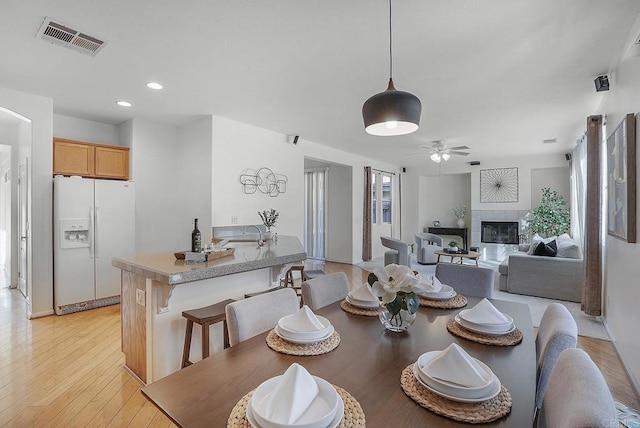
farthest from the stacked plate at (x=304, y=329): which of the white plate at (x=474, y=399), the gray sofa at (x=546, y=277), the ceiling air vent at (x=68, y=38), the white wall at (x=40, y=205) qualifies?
the gray sofa at (x=546, y=277)

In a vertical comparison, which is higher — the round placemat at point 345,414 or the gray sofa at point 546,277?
the round placemat at point 345,414

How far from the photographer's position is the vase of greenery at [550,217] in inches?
268

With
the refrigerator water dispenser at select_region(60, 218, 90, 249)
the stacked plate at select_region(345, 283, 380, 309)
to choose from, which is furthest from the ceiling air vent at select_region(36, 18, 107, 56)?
the stacked plate at select_region(345, 283, 380, 309)

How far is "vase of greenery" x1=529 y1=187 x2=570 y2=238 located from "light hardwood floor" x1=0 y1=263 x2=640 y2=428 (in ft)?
14.7

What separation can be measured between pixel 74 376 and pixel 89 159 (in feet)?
10.1

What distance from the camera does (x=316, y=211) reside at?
8.35 meters

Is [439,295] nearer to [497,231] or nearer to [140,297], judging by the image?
[140,297]

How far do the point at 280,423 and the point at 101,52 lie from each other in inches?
127

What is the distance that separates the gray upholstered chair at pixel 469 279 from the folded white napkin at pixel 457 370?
1.45 meters

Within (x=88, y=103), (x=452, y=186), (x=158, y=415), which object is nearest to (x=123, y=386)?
(x=158, y=415)

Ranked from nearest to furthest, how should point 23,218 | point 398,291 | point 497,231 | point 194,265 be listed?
point 398,291, point 194,265, point 23,218, point 497,231

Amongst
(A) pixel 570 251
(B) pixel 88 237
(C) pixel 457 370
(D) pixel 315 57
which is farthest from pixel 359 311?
(A) pixel 570 251

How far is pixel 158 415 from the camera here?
6.52 feet

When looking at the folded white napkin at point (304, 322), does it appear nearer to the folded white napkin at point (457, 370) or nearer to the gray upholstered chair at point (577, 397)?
the folded white napkin at point (457, 370)
